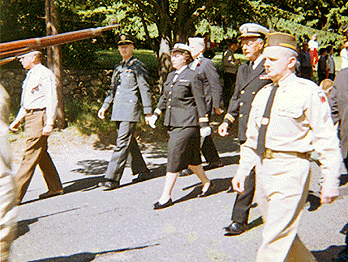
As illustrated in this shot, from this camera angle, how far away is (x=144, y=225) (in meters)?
5.25

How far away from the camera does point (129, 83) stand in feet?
22.9

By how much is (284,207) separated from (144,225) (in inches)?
92.6

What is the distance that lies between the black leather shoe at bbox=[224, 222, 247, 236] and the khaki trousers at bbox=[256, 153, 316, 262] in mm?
1591

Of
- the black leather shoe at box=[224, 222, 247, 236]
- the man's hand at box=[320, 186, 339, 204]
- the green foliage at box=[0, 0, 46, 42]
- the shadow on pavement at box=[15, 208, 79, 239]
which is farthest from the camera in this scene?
the green foliage at box=[0, 0, 46, 42]

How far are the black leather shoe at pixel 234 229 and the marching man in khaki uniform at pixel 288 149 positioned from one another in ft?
5.01

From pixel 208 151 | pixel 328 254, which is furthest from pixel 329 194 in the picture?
pixel 208 151

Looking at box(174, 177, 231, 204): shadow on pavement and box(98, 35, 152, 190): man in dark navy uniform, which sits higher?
box(98, 35, 152, 190): man in dark navy uniform

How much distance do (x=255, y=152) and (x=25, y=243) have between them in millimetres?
2650

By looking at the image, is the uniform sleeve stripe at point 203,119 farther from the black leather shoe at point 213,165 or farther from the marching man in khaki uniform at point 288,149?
the marching man in khaki uniform at point 288,149

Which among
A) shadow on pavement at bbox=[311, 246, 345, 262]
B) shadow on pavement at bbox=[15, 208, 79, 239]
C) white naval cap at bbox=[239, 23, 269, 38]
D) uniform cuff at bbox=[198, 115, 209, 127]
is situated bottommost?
shadow on pavement at bbox=[311, 246, 345, 262]

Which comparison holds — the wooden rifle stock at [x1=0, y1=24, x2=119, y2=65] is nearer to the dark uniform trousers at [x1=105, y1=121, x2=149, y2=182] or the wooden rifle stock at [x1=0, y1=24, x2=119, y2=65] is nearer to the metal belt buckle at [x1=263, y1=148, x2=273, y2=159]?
the metal belt buckle at [x1=263, y1=148, x2=273, y2=159]

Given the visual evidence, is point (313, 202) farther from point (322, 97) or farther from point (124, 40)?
point (124, 40)

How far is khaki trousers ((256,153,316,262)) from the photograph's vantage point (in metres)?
3.21

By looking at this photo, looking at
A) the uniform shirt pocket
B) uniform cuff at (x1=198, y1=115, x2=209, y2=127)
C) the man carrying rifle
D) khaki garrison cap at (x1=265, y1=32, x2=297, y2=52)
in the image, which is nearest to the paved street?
the man carrying rifle
